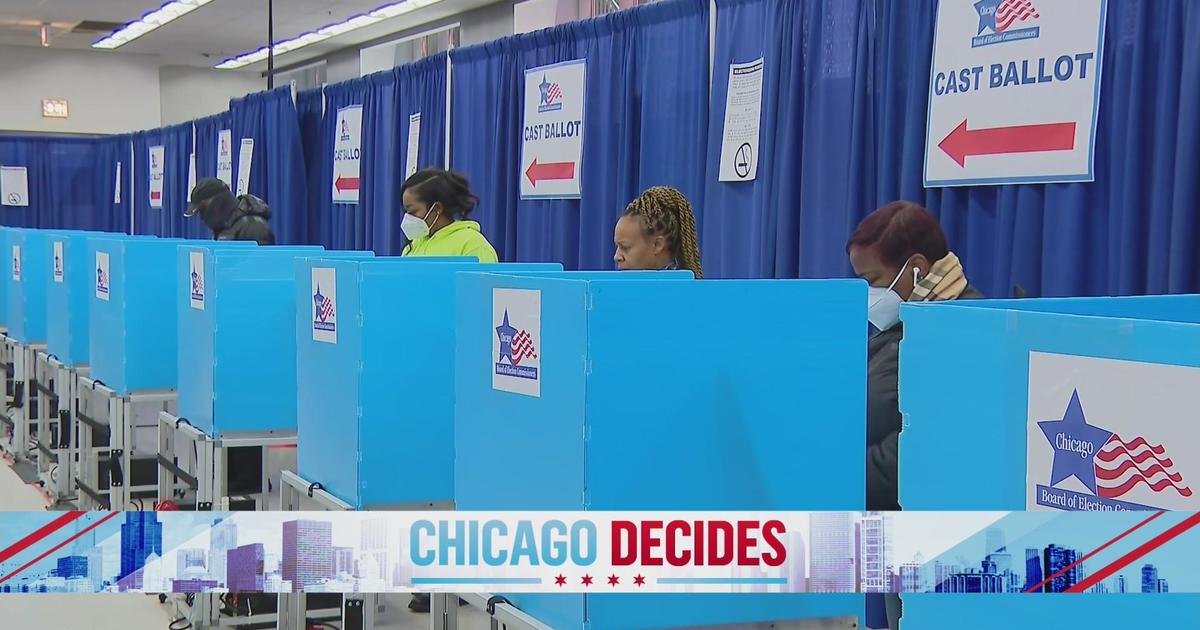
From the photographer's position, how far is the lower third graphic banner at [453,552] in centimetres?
147

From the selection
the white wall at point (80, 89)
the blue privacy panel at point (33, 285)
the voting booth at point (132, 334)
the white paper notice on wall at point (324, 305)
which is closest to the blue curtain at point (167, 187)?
the white wall at point (80, 89)

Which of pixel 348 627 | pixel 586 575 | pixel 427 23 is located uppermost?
pixel 427 23

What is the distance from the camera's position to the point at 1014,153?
121 inches

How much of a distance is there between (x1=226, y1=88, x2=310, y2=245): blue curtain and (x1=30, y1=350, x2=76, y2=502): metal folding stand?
227 centimetres

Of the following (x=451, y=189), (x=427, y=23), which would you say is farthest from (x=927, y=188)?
(x=427, y=23)

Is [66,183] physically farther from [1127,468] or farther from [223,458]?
[1127,468]

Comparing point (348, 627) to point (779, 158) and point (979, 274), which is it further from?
point (779, 158)

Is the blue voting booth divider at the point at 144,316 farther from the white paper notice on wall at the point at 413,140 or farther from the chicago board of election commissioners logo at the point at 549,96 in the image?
the white paper notice on wall at the point at 413,140

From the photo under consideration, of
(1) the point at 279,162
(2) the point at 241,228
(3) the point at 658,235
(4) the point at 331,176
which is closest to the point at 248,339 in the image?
(3) the point at 658,235

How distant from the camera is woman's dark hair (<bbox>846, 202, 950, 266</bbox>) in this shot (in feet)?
7.64

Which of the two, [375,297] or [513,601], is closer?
[513,601]

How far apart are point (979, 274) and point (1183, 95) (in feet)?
2.30

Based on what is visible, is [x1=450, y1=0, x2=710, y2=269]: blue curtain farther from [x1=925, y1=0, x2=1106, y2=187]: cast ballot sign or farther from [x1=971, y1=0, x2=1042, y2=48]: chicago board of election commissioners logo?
[x1=971, y1=0, x2=1042, y2=48]: chicago board of election commissioners logo

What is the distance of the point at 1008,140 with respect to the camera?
3.09 meters
